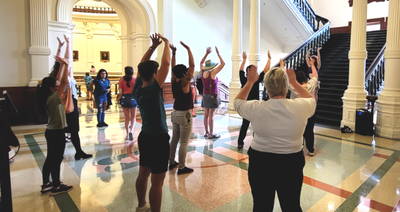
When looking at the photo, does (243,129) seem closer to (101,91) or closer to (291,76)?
(291,76)

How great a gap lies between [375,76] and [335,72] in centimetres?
210

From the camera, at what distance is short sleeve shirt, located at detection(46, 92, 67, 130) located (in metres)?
2.85

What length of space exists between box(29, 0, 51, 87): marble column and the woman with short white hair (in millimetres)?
7210

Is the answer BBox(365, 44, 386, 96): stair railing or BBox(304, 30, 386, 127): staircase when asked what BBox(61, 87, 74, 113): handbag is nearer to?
BBox(304, 30, 386, 127): staircase

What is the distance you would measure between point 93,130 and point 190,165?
3255mm

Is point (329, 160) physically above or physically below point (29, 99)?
below

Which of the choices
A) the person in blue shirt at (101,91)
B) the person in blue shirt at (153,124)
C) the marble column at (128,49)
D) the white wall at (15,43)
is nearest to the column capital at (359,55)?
the person in blue shirt at (153,124)

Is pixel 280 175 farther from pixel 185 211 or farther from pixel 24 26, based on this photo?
pixel 24 26

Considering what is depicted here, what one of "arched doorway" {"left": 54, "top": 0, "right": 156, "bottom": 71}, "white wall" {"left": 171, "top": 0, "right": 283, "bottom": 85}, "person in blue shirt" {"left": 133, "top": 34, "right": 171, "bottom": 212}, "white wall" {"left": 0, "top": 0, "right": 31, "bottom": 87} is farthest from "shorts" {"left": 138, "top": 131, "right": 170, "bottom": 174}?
"white wall" {"left": 171, "top": 0, "right": 283, "bottom": 85}

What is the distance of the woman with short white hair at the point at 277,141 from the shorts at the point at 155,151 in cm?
76

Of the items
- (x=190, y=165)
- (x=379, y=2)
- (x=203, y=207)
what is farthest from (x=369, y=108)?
(x=379, y=2)

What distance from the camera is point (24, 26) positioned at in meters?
7.12

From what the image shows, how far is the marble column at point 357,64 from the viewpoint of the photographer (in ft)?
19.8

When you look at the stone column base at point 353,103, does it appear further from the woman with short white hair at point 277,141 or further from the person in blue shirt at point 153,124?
the person in blue shirt at point 153,124
